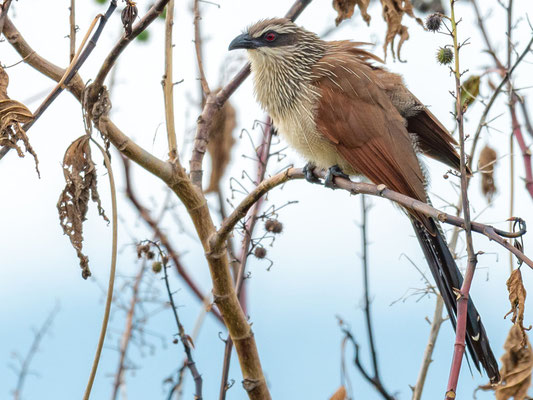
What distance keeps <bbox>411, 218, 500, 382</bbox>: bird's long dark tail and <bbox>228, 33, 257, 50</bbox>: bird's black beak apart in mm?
1265

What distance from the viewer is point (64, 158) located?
6.96 feet

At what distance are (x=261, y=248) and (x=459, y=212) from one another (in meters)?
0.86

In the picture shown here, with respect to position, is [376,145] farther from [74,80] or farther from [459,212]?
[74,80]

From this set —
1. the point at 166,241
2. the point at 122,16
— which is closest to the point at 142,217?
the point at 166,241

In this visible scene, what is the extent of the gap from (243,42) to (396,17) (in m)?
0.83

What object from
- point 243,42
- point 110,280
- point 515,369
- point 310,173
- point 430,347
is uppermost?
point 243,42

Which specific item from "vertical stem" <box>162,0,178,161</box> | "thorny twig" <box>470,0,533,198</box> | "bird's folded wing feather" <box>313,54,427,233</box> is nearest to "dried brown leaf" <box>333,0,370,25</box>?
"bird's folded wing feather" <box>313,54,427,233</box>

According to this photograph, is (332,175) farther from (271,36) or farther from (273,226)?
(271,36)

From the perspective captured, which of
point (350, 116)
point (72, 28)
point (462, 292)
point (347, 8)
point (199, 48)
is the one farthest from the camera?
point (347, 8)

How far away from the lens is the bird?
2.87m

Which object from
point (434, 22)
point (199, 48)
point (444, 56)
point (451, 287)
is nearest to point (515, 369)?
point (451, 287)

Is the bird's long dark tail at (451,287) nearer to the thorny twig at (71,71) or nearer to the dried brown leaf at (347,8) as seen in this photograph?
the dried brown leaf at (347,8)

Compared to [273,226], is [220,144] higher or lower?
higher

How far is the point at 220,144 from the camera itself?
379 cm
